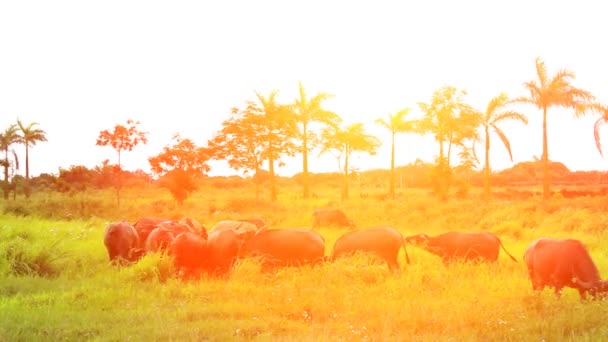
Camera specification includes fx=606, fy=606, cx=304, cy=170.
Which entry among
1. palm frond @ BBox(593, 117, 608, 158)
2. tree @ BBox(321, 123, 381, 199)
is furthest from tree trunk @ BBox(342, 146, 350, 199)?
palm frond @ BBox(593, 117, 608, 158)

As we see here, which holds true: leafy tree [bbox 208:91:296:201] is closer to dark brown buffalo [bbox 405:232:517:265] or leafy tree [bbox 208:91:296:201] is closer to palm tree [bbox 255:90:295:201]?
palm tree [bbox 255:90:295:201]

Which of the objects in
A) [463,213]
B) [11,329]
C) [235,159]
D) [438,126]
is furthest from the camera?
[438,126]

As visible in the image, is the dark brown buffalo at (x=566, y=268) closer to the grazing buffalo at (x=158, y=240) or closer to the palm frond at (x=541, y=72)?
the grazing buffalo at (x=158, y=240)

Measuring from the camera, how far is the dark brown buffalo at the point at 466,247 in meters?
12.8

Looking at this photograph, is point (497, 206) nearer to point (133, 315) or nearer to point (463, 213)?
Result: point (463, 213)

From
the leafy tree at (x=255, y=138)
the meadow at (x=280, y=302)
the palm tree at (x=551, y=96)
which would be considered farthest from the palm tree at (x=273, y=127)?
Result: the meadow at (x=280, y=302)

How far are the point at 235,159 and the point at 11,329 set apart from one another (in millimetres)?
30618

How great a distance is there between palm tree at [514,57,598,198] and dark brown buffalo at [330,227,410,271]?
2234cm

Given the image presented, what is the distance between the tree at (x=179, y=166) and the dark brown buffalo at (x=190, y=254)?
22324mm

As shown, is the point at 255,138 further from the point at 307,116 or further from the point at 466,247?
the point at 466,247

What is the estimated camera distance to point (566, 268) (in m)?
9.07

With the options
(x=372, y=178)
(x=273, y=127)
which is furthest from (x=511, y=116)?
(x=372, y=178)

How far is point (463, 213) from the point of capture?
26.9 metres

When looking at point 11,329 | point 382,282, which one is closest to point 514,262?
point 382,282
